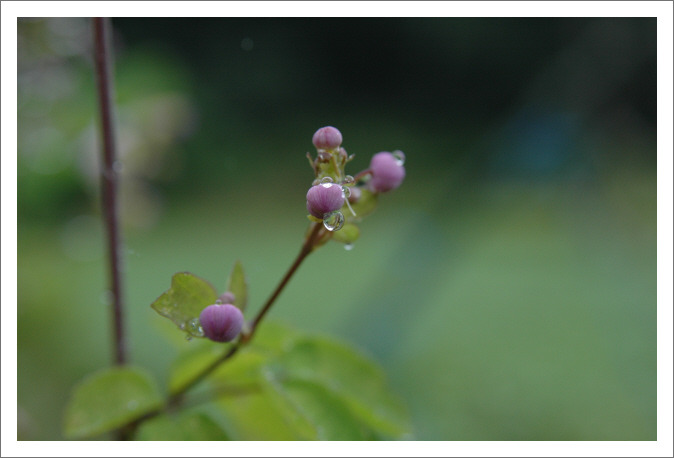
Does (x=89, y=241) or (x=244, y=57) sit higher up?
(x=244, y=57)

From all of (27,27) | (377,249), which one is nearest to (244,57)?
(377,249)

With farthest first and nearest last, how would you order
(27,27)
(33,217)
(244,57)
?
(244,57) → (33,217) → (27,27)

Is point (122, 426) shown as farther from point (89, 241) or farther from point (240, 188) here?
point (240, 188)

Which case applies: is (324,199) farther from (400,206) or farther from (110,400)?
(400,206)

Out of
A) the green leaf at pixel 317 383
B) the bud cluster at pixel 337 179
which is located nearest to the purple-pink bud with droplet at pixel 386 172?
the bud cluster at pixel 337 179

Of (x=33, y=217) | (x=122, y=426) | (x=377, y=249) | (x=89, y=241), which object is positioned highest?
(x=122, y=426)

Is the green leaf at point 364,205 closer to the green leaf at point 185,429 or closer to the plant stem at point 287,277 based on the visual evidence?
the plant stem at point 287,277

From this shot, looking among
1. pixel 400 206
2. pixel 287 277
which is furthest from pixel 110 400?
pixel 400 206
